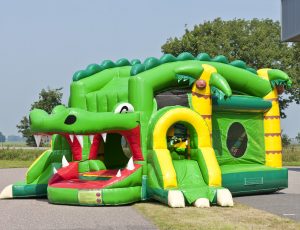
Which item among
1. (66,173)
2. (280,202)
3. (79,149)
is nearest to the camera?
(280,202)

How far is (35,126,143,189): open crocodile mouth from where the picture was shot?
10.8 metres

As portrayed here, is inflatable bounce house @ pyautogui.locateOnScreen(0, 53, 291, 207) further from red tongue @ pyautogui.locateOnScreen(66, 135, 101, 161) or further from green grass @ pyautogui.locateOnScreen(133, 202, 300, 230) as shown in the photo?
green grass @ pyautogui.locateOnScreen(133, 202, 300, 230)

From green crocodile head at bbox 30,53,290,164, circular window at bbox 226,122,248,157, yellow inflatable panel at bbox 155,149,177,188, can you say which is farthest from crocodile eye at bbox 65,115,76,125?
circular window at bbox 226,122,248,157

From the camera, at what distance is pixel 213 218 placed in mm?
8875

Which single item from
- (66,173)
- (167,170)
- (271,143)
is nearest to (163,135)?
(167,170)

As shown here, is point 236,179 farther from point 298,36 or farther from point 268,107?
point 298,36

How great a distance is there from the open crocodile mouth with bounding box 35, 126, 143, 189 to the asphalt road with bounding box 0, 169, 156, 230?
0.51m

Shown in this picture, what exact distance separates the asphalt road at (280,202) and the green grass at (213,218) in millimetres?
342

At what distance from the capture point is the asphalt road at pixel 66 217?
8352mm

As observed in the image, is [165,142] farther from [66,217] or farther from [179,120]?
[66,217]

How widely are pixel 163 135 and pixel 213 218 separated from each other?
2440 mm

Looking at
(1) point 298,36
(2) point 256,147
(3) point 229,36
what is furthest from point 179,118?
(3) point 229,36

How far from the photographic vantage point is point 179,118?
36.1 feet

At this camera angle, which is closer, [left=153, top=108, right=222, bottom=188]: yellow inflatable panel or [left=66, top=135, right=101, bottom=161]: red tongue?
[left=153, top=108, right=222, bottom=188]: yellow inflatable panel
